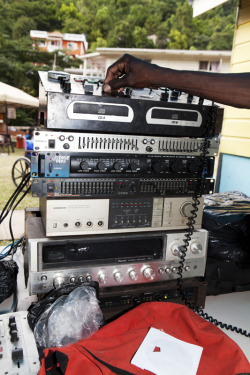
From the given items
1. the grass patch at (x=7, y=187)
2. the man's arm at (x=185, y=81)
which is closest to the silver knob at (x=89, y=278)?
the man's arm at (x=185, y=81)

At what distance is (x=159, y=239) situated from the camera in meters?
1.21

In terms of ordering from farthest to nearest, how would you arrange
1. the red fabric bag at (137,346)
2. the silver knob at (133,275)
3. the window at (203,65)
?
the window at (203,65)
the silver knob at (133,275)
the red fabric bag at (137,346)

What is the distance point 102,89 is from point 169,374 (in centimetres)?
94

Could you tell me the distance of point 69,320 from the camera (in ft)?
3.10

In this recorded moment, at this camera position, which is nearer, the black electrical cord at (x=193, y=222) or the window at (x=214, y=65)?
the black electrical cord at (x=193, y=222)

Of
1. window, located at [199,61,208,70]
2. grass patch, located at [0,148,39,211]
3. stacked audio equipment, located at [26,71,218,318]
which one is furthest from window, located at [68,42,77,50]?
stacked audio equipment, located at [26,71,218,318]

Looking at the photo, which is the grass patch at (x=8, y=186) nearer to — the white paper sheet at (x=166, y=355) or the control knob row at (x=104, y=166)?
the control knob row at (x=104, y=166)

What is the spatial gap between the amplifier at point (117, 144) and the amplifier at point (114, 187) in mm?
101

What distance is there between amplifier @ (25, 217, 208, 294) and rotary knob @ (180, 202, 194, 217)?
0.07 metres

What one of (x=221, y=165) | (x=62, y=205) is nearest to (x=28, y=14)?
(x=221, y=165)

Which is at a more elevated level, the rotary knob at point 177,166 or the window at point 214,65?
the window at point 214,65

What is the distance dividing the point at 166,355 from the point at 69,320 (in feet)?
0.97

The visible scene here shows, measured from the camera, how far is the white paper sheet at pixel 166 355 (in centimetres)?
83

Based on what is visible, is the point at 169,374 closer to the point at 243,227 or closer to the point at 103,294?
the point at 103,294
